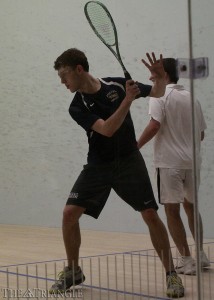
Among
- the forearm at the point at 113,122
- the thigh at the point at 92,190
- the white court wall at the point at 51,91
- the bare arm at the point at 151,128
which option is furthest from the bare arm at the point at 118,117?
the white court wall at the point at 51,91

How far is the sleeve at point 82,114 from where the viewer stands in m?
2.42

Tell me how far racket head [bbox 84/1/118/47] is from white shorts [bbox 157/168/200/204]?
596 mm

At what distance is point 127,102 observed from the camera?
7.27 ft

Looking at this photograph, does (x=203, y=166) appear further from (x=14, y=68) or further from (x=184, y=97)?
(x=14, y=68)

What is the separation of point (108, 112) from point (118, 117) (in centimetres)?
18

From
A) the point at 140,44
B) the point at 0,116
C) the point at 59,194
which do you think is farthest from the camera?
the point at 0,116

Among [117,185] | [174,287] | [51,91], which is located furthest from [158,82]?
[51,91]

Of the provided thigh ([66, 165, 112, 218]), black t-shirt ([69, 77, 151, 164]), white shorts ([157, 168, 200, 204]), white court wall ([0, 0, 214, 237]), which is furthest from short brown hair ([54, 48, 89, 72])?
white court wall ([0, 0, 214, 237])

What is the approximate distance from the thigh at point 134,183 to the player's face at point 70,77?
1.08ft

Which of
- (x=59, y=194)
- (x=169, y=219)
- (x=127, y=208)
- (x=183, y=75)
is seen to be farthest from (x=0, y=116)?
(x=183, y=75)

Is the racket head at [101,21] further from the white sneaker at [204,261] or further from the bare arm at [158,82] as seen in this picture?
the white sneaker at [204,261]

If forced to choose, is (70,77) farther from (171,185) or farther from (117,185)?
(171,185)

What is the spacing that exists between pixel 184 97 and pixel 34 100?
3297mm

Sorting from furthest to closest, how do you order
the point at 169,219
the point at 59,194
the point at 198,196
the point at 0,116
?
the point at 0,116 < the point at 59,194 < the point at 169,219 < the point at 198,196
